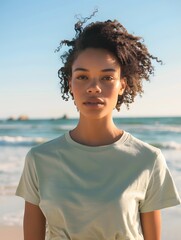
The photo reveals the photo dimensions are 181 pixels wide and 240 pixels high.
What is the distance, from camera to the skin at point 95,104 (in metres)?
2.36

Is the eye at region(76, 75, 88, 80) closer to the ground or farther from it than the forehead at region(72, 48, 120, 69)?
closer to the ground

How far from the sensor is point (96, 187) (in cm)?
233

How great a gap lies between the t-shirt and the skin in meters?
0.06

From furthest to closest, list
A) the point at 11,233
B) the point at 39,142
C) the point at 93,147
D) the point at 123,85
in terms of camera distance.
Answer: the point at 39,142 → the point at 11,233 → the point at 123,85 → the point at 93,147

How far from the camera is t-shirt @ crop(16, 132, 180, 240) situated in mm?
2305

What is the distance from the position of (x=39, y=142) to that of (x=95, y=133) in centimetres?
1502

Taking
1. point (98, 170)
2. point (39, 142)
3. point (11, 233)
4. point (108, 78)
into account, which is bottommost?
point (39, 142)

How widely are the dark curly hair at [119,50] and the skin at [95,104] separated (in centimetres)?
4

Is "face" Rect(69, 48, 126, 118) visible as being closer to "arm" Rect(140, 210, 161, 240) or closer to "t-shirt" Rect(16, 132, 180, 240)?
"t-shirt" Rect(16, 132, 180, 240)

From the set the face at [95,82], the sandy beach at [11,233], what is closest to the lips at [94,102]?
the face at [95,82]

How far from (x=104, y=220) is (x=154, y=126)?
1856 cm

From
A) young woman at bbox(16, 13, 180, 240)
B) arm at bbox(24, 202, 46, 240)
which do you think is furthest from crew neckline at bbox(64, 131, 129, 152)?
arm at bbox(24, 202, 46, 240)

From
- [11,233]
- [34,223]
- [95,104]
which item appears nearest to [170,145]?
[11,233]

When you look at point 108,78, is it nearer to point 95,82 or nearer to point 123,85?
point 95,82
